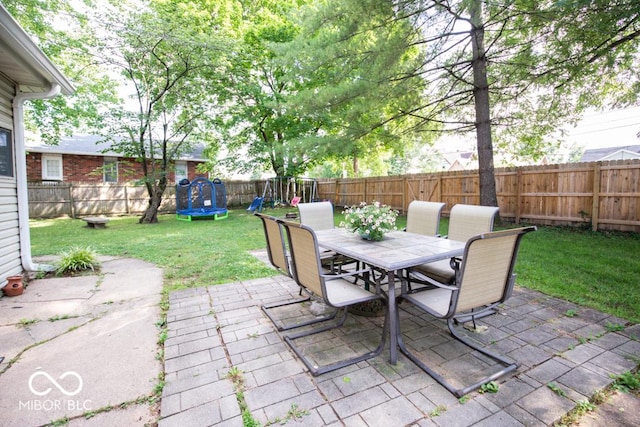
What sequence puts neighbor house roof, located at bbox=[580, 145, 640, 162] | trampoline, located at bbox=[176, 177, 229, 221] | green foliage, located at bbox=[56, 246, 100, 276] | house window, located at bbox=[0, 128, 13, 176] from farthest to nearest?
1. neighbor house roof, located at bbox=[580, 145, 640, 162]
2. trampoline, located at bbox=[176, 177, 229, 221]
3. green foliage, located at bbox=[56, 246, 100, 276]
4. house window, located at bbox=[0, 128, 13, 176]

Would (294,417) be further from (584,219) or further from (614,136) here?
(614,136)

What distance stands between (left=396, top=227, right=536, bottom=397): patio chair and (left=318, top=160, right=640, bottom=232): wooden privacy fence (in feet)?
19.5

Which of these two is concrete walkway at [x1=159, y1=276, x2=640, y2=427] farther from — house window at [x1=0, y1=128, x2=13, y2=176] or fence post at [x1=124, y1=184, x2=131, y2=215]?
fence post at [x1=124, y1=184, x2=131, y2=215]

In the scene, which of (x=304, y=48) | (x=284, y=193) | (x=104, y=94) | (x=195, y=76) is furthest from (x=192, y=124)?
(x=284, y=193)

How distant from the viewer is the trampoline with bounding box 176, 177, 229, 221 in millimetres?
10695

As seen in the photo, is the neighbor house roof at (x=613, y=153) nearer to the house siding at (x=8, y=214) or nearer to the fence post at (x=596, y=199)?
the fence post at (x=596, y=199)

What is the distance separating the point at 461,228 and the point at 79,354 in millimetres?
3478

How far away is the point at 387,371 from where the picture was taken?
6.30 ft

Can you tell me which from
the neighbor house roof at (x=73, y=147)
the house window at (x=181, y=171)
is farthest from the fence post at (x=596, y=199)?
the house window at (x=181, y=171)

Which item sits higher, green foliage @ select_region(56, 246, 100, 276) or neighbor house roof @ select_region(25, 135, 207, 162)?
neighbor house roof @ select_region(25, 135, 207, 162)

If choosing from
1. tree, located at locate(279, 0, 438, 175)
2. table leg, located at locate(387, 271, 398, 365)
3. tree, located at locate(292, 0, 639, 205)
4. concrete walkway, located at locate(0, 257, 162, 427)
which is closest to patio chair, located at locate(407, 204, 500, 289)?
table leg, located at locate(387, 271, 398, 365)

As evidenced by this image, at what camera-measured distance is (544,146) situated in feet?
26.9

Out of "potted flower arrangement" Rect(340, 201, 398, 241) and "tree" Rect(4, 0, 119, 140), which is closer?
"potted flower arrangement" Rect(340, 201, 398, 241)

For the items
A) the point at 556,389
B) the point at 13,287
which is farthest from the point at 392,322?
the point at 13,287
